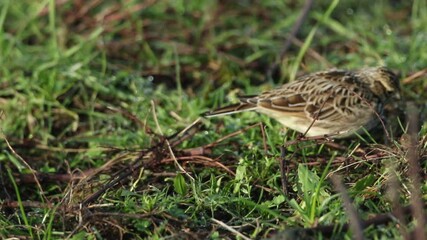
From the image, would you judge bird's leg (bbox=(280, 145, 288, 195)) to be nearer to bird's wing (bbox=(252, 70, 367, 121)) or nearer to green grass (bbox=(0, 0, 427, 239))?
green grass (bbox=(0, 0, 427, 239))

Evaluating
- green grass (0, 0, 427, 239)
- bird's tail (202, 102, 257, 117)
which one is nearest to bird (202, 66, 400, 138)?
bird's tail (202, 102, 257, 117)

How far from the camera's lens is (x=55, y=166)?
5617 millimetres

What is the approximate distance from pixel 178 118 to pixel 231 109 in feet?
1.71

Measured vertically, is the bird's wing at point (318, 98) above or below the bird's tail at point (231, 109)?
above

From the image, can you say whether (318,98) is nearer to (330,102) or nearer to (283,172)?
(330,102)

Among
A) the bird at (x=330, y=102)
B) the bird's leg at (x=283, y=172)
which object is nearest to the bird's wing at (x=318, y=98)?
the bird at (x=330, y=102)

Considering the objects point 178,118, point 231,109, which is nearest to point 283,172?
point 231,109

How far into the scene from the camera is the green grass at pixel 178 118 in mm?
4402

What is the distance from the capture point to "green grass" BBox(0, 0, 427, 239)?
14.4 feet

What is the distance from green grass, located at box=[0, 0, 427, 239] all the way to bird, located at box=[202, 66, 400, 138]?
0.14m

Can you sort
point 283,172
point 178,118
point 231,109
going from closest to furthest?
point 283,172 → point 231,109 → point 178,118

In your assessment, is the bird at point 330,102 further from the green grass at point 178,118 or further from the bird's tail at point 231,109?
the green grass at point 178,118

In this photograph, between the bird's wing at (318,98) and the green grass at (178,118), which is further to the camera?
the bird's wing at (318,98)

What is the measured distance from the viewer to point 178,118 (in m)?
5.93
